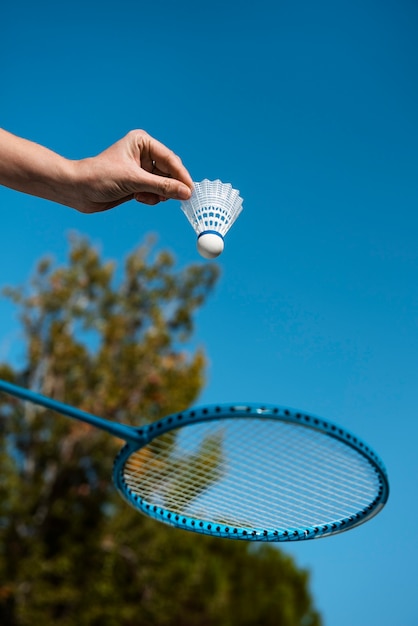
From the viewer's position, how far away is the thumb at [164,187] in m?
2.06

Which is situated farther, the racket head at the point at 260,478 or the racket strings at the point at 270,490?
the racket strings at the point at 270,490

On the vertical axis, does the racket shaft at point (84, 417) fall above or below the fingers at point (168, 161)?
below

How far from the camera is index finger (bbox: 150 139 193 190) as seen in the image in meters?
2.14

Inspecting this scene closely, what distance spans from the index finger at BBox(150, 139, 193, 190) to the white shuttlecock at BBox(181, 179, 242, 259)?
0.41 ft

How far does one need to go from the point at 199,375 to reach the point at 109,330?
165 centimetres

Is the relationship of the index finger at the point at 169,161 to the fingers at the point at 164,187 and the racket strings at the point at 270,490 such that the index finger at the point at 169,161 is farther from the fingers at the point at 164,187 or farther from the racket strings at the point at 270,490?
the racket strings at the point at 270,490

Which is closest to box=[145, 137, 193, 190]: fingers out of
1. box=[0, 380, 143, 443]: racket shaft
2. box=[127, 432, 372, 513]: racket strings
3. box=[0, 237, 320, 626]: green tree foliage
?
box=[0, 380, 143, 443]: racket shaft

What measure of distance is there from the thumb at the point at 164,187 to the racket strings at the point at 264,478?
71 centimetres

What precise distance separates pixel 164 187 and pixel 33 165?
0.41m

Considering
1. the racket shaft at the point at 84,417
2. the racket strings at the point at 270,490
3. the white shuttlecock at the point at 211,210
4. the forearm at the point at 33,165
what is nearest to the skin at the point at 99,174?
the forearm at the point at 33,165

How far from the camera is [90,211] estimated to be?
7.29 ft

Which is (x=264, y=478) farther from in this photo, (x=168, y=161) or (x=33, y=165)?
(x=33, y=165)

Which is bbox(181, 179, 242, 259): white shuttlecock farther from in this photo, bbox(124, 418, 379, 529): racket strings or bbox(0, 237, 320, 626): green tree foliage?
bbox(0, 237, 320, 626): green tree foliage

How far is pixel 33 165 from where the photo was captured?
6.98ft
